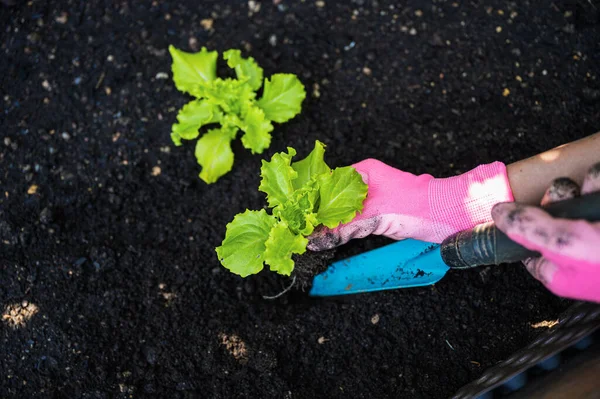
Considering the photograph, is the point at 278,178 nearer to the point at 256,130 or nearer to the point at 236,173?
the point at 256,130

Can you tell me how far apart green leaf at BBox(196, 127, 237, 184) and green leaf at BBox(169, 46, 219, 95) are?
0.28m

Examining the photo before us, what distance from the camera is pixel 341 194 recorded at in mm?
2027

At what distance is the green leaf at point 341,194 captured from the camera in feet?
6.55

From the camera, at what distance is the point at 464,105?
276 cm

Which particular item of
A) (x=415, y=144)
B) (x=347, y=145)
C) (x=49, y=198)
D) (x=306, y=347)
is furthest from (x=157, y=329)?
(x=415, y=144)

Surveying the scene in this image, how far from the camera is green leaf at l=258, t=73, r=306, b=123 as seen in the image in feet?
8.52

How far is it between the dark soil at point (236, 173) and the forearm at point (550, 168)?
1.81ft

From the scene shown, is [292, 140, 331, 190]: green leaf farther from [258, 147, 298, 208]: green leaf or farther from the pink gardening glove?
the pink gardening glove

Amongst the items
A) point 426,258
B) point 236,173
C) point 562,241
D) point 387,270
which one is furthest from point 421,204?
point 236,173

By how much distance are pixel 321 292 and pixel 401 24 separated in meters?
1.49

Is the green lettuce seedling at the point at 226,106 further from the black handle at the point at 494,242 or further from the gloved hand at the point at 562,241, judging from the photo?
the gloved hand at the point at 562,241

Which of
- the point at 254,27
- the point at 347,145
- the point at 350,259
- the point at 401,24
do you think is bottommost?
the point at 350,259

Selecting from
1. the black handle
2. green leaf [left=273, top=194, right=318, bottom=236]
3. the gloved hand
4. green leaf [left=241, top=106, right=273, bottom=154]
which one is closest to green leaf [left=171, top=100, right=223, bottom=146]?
green leaf [left=241, top=106, right=273, bottom=154]

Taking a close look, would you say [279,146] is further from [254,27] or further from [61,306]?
[61,306]
